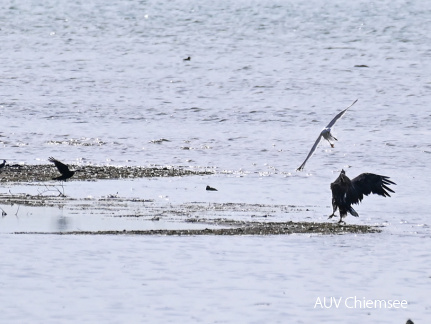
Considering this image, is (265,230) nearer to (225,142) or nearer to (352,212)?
(352,212)

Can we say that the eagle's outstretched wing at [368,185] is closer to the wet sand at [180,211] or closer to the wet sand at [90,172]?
the wet sand at [180,211]

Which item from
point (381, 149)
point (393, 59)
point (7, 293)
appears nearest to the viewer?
point (7, 293)

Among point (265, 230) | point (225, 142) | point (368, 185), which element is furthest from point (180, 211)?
point (225, 142)

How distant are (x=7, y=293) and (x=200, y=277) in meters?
1.68

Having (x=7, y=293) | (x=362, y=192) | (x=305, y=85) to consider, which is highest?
(x=305, y=85)

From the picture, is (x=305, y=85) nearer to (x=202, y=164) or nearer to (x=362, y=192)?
(x=202, y=164)

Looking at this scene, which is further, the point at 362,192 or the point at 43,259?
the point at 362,192

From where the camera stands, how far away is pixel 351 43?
41750 millimetres

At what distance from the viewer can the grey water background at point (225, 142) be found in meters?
10.1

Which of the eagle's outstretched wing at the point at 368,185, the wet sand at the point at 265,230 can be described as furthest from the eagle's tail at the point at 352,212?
the eagle's outstretched wing at the point at 368,185

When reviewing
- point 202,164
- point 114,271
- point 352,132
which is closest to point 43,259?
point 114,271

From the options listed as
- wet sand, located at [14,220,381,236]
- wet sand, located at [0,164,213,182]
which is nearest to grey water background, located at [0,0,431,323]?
wet sand, located at [14,220,381,236]

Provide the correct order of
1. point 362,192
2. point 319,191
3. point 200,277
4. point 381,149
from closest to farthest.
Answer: point 200,277
point 362,192
point 319,191
point 381,149

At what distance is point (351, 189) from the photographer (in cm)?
1371
